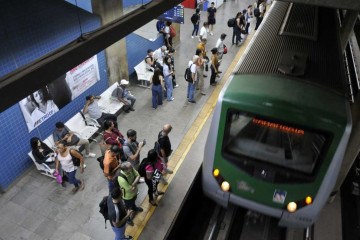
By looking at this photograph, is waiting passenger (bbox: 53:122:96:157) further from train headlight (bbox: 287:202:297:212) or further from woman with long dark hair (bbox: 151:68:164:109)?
train headlight (bbox: 287:202:297:212)

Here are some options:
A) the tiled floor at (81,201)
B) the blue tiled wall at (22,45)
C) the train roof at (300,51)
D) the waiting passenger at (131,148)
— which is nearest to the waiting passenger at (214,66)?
the tiled floor at (81,201)

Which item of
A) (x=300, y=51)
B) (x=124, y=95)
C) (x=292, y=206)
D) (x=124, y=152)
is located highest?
(x=300, y=51)

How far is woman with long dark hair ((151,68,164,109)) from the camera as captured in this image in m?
8.71

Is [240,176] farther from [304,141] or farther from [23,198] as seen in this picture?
[23,198]

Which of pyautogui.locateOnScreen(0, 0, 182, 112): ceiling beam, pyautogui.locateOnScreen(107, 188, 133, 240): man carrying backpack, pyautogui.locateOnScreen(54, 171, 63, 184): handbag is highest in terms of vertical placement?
pyautogui.locateOnScreen(0, 0, 182, 112): ceiling beam

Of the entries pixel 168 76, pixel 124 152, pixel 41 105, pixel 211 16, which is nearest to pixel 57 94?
pixel 41 105

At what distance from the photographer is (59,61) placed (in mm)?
2887

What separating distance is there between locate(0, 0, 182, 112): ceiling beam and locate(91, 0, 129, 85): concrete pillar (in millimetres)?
4744

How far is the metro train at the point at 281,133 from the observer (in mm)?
4016

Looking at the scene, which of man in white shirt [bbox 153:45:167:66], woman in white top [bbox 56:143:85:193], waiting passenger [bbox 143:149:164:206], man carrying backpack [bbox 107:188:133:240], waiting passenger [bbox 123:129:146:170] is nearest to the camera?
man carrying backpack [bbox 107:188:133:240]

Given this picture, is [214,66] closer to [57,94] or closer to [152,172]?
[57,94]

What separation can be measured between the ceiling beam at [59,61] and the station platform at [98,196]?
3388mm

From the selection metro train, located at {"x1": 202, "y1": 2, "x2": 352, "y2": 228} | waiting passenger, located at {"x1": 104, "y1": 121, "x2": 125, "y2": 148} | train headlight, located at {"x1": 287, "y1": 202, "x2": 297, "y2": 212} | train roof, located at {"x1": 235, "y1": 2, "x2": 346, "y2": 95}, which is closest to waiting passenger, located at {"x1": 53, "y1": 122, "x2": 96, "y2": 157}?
waiting passenger, located at {"x1": 104, "y1": 121, "x2": 125, "y2": 148}

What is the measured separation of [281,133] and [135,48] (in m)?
7.31
